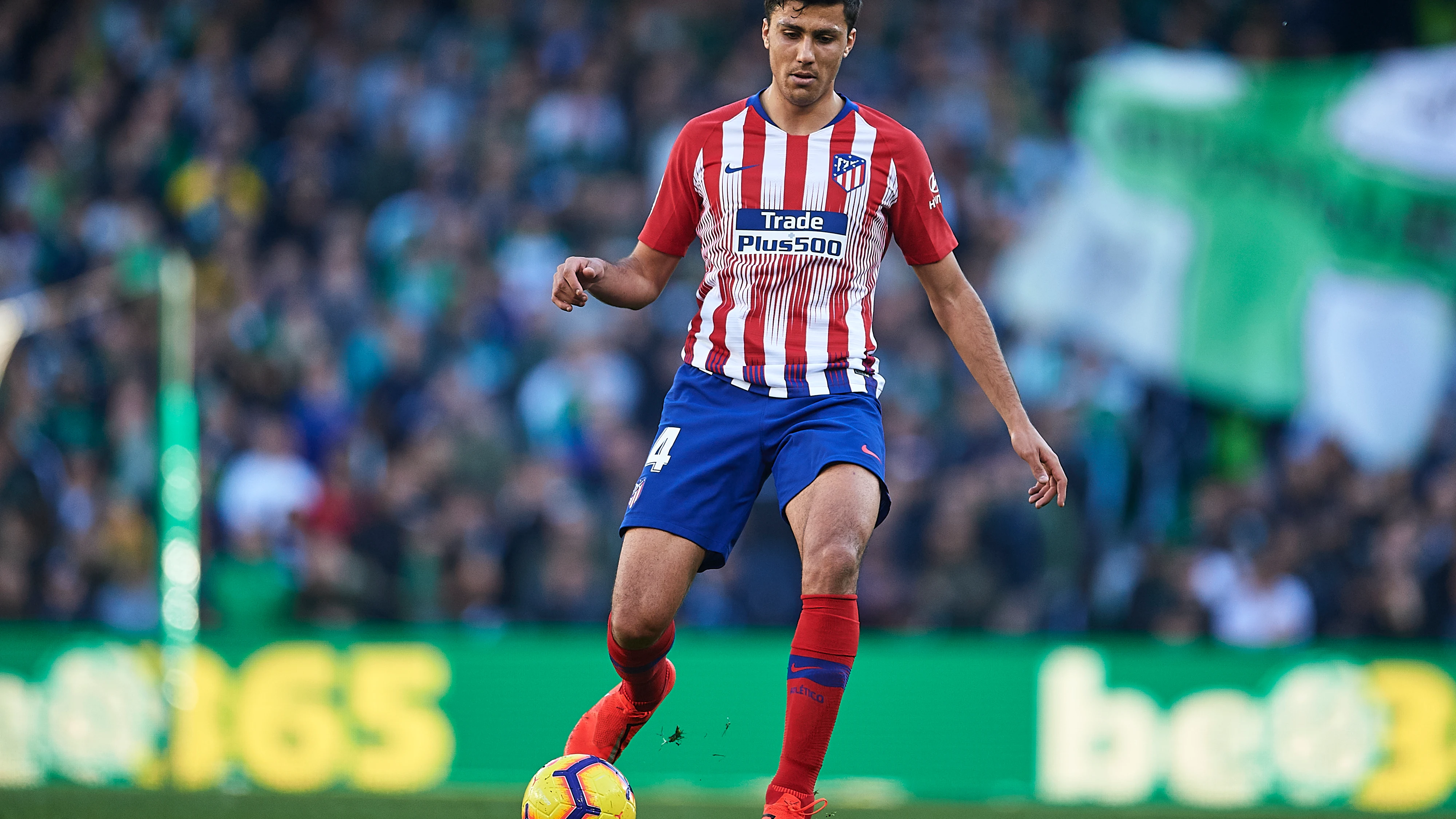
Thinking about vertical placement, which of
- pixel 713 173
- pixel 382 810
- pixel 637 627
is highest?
pixel 713 173

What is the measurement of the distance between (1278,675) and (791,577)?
9.74ft

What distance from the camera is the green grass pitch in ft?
19.7

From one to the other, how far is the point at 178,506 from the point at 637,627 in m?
5.63

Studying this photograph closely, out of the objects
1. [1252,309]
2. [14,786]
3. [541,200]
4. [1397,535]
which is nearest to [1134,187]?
[1252,309]

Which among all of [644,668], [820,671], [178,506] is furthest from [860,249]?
[178,506]

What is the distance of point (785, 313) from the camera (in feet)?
15.1

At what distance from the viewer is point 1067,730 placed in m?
8.80

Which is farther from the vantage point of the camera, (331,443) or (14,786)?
(331,443)

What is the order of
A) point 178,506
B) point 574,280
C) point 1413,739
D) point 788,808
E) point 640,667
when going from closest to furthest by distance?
point 788,808 < point 574,280 < point 640,667 < point 1413,739 < point 178,506

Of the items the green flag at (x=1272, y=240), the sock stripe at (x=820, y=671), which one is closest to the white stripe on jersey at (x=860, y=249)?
the sock stripe at (x=820, y=671)

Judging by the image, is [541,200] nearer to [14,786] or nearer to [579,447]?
[579,447]

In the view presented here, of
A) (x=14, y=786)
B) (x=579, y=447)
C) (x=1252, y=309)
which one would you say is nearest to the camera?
(x=14, y=786)

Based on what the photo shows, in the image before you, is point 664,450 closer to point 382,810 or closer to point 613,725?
point 613,725

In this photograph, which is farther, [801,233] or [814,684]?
[801,233]
